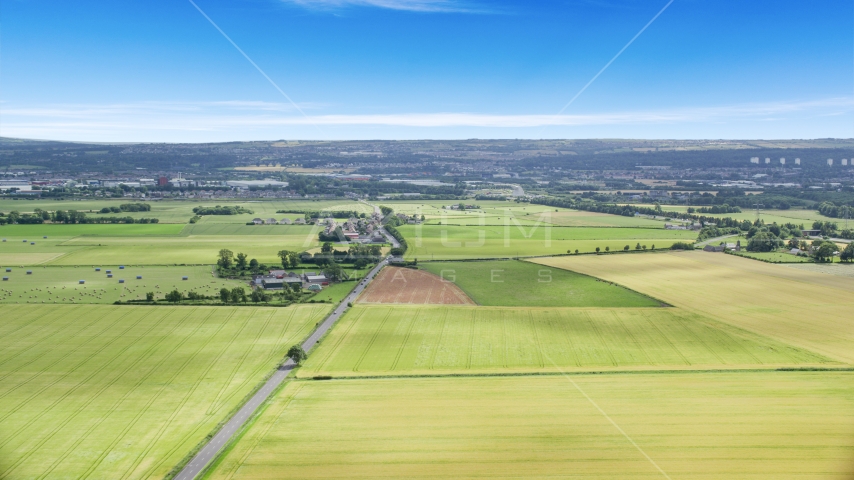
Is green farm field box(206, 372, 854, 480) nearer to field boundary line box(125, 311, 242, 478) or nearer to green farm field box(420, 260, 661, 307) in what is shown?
field boundary line box(125, 311, 242, 478)

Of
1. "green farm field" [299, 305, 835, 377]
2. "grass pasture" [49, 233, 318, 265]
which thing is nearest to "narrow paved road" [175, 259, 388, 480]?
"green farm field" [299, 305, 835, 377]

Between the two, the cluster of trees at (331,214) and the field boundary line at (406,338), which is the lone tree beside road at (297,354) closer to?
the field boundary line at (406,338)

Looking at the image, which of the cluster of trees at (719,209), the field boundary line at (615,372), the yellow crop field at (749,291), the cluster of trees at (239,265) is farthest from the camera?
the cluster of trees at (719,209)

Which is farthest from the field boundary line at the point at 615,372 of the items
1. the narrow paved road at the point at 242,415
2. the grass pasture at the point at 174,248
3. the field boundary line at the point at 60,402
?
the grass pasture at the point at 174,248

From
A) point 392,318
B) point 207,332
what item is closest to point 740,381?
point 392,318

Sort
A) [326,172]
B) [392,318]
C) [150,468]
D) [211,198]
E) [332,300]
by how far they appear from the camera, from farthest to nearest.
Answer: [326,172], [211,198], [332,300], [392,318], [150,468]

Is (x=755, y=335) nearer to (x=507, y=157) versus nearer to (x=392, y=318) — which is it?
(x=392, y=318)

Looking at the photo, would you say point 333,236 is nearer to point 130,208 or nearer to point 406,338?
point 406,338
